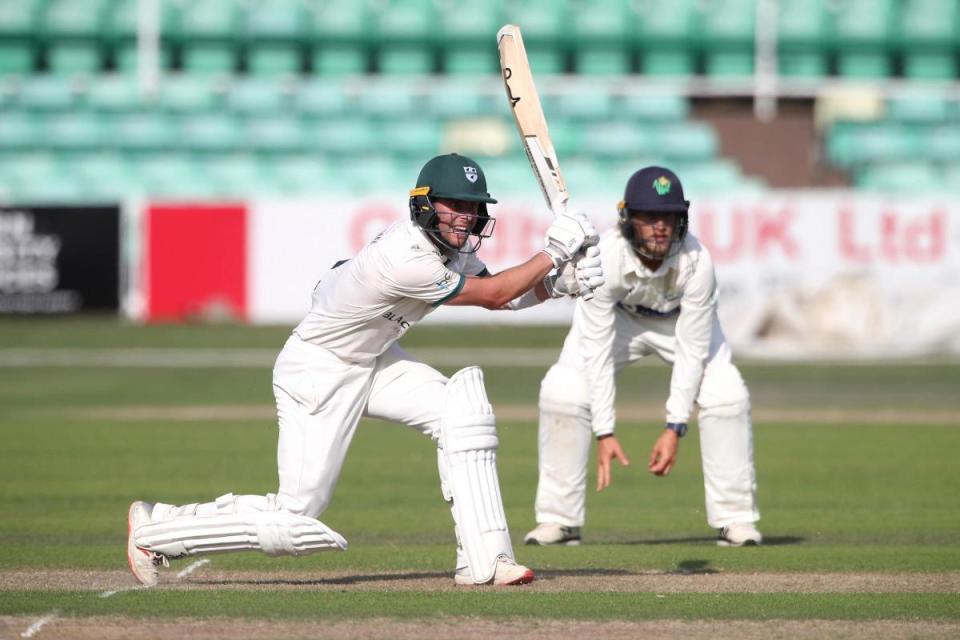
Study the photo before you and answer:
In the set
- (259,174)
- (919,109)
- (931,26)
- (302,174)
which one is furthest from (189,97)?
(931,26)

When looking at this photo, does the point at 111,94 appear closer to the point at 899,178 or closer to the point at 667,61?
the point at 667,61

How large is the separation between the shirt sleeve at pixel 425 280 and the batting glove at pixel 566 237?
0.36 meters

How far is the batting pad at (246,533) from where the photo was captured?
5387mm

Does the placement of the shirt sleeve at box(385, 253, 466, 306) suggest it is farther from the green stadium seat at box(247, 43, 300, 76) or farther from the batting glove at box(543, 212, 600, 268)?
the green stadium seat at box(247, 43, 300, 76)

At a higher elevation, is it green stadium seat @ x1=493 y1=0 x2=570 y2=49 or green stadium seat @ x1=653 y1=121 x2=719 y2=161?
green stadium seat @ x1=493 y1=0 x2=570 y2=49

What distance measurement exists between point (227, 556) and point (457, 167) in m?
2.28

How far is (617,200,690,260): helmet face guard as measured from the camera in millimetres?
6684

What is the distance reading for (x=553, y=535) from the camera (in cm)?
687

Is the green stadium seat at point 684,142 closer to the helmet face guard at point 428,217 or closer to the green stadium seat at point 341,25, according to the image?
the green stadium seat at point 341,25

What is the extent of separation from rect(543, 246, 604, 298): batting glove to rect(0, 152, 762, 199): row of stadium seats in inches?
566

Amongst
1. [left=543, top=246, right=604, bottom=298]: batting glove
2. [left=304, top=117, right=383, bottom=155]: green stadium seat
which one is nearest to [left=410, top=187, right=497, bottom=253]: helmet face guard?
[left=543, top=246, right=604, bottom=298]: batting glove

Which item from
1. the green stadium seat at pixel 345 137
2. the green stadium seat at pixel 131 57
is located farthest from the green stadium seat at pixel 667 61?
the green stadium seat at pixel 131 57

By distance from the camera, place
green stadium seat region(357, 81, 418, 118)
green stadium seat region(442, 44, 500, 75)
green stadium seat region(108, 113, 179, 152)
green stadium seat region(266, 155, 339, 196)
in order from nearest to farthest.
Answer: green stadium seat region(266, 155, 339, 196)
green stadium seat region(108, 113, 179, 152)
green stadium seat region(357, 81, 418, 118)
green stadium seat region(442, 44, 500, 75)

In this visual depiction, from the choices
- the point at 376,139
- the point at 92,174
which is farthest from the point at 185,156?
the point at 376,139
